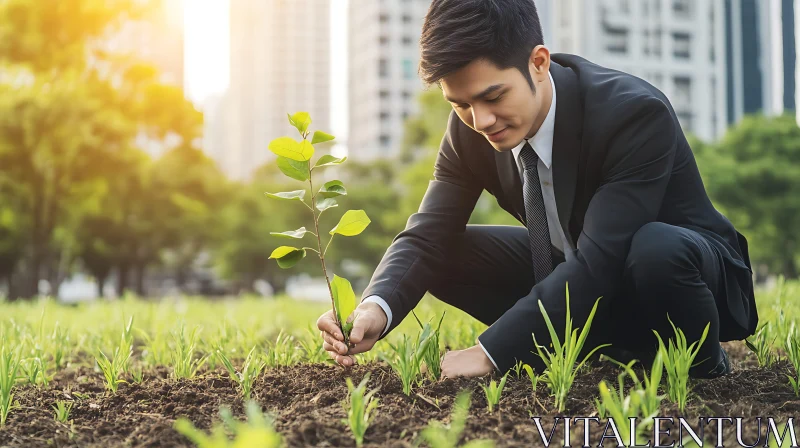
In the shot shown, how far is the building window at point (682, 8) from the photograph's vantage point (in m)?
44.2

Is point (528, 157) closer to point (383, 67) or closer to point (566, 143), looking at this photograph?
point (566, 143)

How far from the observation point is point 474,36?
6.91 feet

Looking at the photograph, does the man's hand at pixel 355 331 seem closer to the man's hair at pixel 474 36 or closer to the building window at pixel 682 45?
the man's hair at pixel 474 36

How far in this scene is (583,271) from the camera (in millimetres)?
2080

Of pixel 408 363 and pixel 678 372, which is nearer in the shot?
pixel 678 372

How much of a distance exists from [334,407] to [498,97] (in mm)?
A: 1041

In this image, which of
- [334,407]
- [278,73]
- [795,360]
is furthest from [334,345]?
[278,73]

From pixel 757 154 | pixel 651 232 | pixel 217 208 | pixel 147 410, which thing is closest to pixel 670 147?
pixel 651 232

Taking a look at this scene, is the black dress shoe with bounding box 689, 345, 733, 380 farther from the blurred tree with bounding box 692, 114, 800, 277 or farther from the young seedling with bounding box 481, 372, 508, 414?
the blurred tree with bounding box 692, 114, 800, 277

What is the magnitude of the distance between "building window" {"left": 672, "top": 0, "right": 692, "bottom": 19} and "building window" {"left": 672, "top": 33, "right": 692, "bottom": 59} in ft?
4.06

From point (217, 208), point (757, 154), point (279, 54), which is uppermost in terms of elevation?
point (279, 54)

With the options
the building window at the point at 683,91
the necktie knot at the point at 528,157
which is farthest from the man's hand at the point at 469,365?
the building window at the point at 683,91

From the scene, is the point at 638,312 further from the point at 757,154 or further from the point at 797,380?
the point at 757,154

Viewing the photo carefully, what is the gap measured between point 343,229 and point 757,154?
19363 mm
